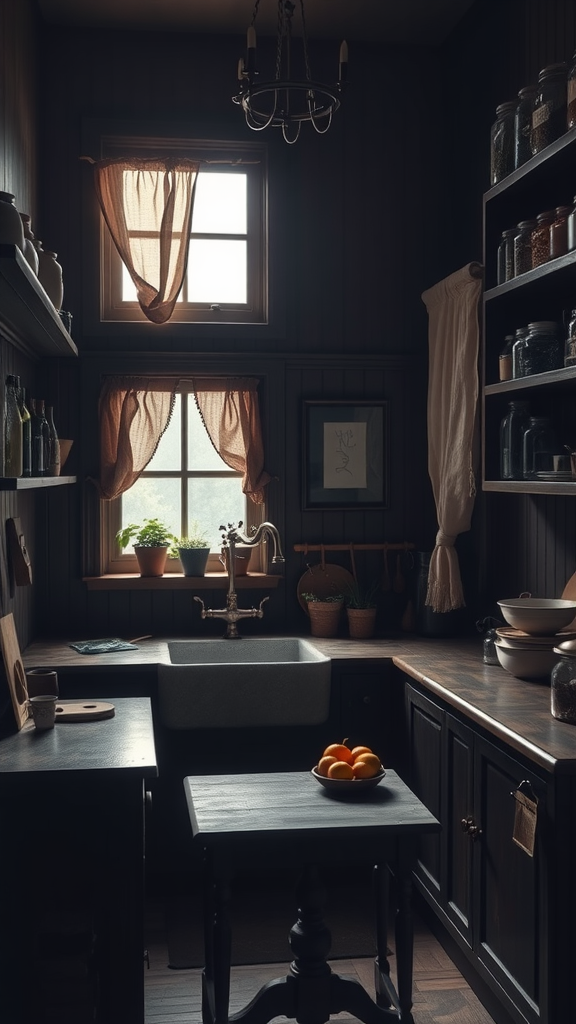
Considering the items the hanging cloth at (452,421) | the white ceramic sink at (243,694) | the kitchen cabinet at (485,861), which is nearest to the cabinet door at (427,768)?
the kitchen cabinet at (485,861)

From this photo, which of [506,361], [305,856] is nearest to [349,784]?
[305,856]

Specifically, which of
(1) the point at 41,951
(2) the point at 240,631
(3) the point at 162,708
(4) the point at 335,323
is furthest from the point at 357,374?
(1) the point at 41,951

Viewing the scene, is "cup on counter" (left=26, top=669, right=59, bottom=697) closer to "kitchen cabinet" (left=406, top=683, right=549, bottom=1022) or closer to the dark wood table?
the dark wood table

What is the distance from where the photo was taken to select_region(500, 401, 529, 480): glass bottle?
332 centimetres

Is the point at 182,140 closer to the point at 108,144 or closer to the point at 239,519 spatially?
the point at 108,144

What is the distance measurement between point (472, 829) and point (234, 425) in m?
2.18

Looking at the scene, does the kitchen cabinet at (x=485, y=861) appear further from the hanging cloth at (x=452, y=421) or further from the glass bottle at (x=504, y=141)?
the glass bottle at (x=504, y=141)

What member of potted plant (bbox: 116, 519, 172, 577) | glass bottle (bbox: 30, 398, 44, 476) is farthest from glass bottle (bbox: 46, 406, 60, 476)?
potted plant (bbox: 116, 519, 172, 577)

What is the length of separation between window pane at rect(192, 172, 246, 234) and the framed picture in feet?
2.95

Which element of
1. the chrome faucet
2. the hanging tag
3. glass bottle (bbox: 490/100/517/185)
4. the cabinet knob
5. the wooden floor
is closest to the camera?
the hanging tag

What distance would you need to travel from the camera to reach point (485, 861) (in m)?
2.72

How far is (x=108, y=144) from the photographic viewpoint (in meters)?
4.36

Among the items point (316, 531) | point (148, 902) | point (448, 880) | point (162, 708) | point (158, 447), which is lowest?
point (148, 902)

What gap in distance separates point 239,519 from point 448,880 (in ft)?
6.40
